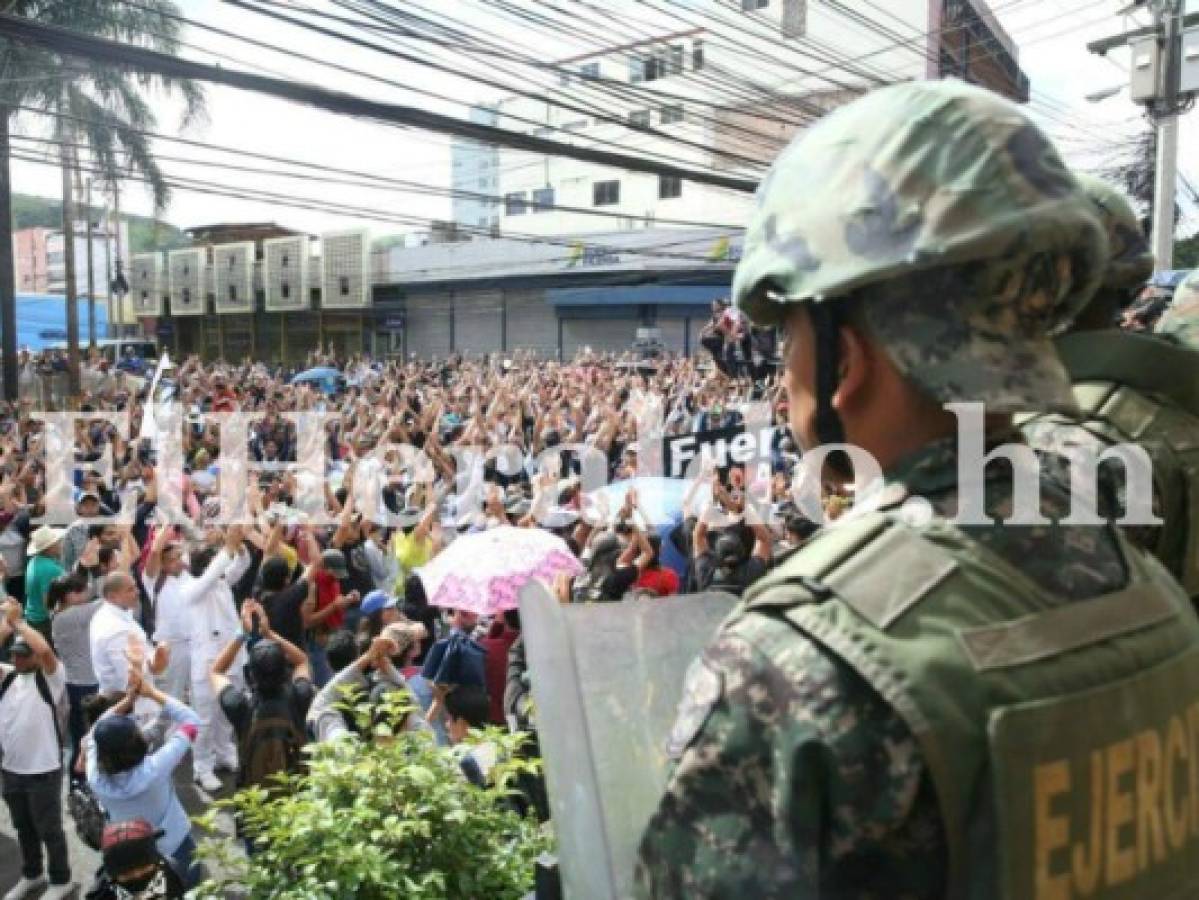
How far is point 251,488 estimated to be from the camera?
787 centimetres

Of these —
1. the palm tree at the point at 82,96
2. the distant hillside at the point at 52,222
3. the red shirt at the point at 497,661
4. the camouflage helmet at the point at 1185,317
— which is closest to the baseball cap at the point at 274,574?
the red shirt at the point at 497,661

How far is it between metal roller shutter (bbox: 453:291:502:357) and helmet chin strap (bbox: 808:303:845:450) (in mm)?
39227

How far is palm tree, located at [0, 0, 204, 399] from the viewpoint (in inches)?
729

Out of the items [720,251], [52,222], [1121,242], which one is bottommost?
[1121,242]

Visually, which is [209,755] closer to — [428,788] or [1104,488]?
[428,788]

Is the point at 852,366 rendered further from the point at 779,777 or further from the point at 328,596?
the point at 328,596

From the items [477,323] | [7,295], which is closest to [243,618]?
[7,295]

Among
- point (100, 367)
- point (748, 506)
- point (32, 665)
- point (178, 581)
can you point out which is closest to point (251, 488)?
point (178, 581)

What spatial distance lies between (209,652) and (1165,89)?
9.93m

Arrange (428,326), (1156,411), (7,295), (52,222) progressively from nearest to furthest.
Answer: (1156,411) < (7,295) < (428,326) < (52,222)

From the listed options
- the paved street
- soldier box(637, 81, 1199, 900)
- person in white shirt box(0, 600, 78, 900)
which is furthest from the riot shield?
the paved street

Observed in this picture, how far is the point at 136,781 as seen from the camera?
4.22m

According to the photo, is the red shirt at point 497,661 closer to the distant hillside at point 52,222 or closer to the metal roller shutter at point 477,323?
the metal roller shutter at point 477,323

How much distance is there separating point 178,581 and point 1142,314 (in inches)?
217
